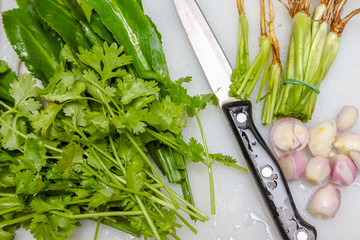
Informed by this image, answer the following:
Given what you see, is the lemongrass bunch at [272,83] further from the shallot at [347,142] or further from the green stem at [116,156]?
the green stem at [116,156]

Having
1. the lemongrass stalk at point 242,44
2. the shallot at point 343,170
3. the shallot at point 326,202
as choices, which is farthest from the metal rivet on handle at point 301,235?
the lemongrass stalk at point 242,44

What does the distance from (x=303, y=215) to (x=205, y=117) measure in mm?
512

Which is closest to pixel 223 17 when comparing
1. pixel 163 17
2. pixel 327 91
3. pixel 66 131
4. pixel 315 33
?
pixel 163 17

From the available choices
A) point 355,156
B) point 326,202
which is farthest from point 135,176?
point 355,156

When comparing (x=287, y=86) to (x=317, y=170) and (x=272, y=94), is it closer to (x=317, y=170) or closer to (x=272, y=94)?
(x=272, y=94)

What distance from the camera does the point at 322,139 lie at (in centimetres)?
137

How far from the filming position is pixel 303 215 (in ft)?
4.58

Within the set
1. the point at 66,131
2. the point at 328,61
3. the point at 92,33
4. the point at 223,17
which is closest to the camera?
the point at 66,131

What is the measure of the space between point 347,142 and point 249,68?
44cm

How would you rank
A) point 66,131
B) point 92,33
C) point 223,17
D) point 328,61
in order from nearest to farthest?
point 66,131, point 92,33, point 328,61, point 223,17

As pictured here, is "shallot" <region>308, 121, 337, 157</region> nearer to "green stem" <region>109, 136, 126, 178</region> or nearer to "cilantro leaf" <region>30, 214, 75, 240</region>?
"green stem" <region>109, 136, 126, 178</region>

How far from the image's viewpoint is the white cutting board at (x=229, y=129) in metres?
1.40

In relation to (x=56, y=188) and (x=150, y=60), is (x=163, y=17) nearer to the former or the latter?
(x=150, y=60)

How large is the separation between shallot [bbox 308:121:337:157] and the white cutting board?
0.29 ft
